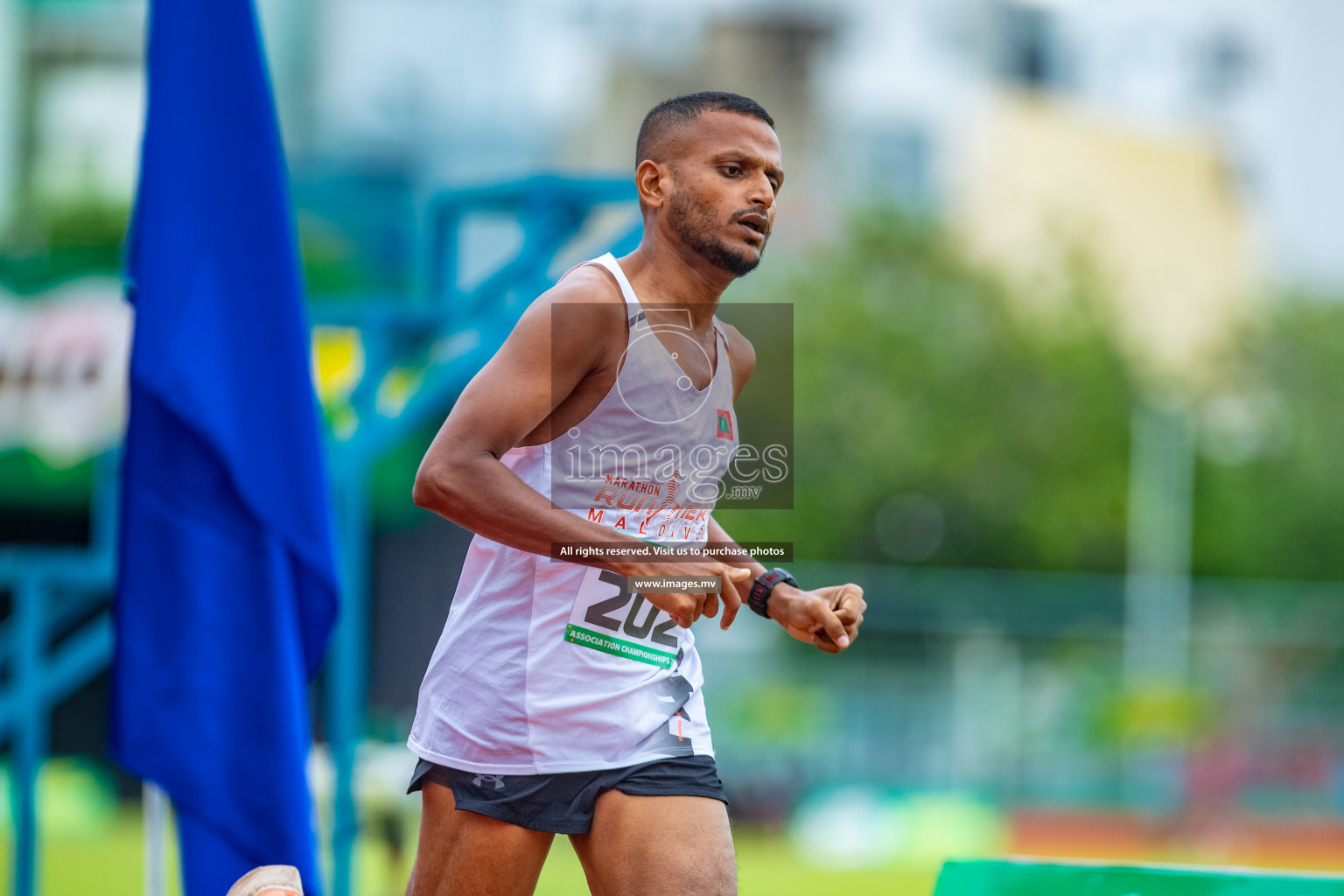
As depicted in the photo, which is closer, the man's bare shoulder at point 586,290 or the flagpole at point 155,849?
the man's bare shoulder at point 586,290

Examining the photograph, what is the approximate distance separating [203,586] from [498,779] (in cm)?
95

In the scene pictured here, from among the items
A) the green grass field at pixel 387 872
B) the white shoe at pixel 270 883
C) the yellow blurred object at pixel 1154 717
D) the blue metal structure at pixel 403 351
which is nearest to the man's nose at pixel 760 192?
the white shoe at pixel 270 883

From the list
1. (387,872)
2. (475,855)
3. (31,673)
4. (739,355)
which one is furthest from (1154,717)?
(475,855)

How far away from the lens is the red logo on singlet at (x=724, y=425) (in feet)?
9.57

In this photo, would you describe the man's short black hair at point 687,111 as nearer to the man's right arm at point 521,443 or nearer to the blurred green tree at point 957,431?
Answer: the man's right arm at point 521,443

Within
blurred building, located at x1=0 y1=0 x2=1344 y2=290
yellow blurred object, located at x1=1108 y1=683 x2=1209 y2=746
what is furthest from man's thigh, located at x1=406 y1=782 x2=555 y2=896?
blurred building, located at x1=0 y1=0 x2=1344 y2=290

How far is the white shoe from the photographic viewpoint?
8.68 ft

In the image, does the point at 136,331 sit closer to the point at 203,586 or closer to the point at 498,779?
the point at 203,586

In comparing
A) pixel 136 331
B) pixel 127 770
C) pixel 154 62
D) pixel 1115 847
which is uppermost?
pixel 154 62

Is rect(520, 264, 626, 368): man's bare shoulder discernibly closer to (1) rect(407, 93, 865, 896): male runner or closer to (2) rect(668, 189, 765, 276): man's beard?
(1) rect(407, 93, 865, 896): male runner

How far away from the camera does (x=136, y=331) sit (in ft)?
11.5

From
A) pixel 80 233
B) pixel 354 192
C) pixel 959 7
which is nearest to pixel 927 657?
pixel 354 192

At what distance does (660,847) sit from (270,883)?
0.69m

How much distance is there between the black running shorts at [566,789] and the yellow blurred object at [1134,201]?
38910 mm
